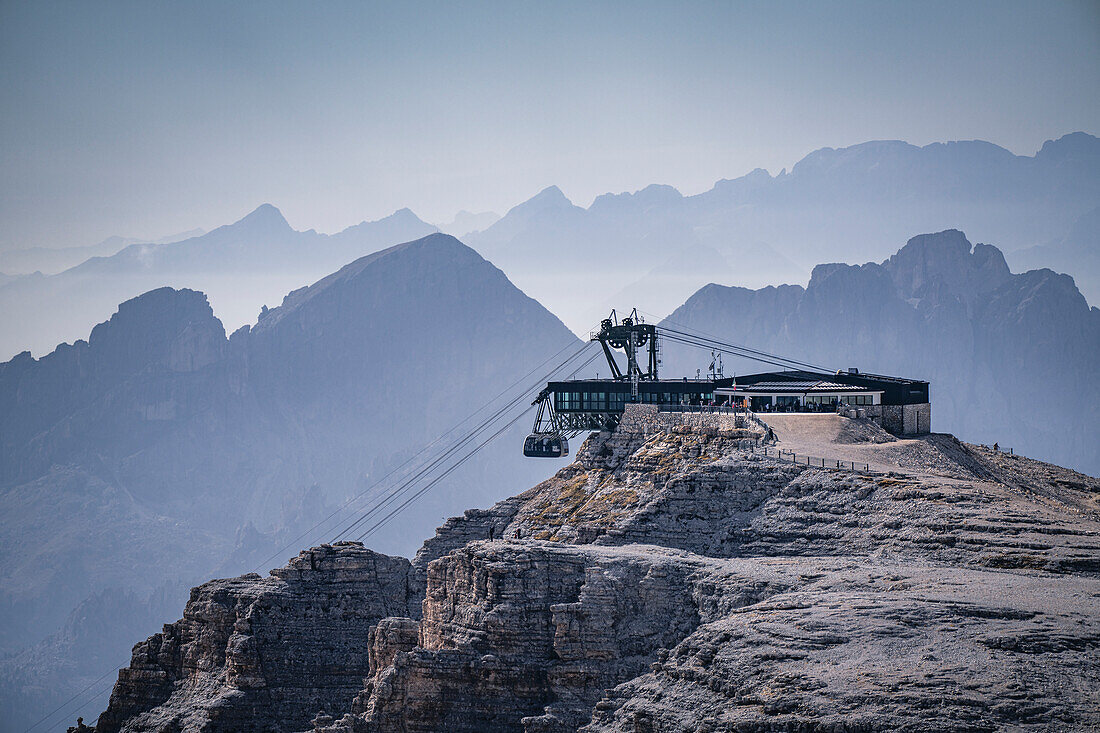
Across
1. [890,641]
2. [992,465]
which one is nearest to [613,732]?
[890,641]

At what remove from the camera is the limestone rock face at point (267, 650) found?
117 meters

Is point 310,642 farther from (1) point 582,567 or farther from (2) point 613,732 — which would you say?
(2) point 613,732

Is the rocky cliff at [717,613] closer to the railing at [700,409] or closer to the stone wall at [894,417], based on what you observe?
the railing at [700,409]

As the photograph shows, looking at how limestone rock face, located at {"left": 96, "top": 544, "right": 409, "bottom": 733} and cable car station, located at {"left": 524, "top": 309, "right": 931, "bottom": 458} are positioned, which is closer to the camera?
limestone rock face, located at {"left": 96, "top": 544, "right": 409, "bottom": 733}

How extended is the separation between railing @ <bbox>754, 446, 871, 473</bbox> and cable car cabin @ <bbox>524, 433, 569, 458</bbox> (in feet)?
130

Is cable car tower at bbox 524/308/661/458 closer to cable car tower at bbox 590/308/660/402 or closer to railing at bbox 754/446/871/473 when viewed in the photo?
cable car tower at bbox 590/308/660/402

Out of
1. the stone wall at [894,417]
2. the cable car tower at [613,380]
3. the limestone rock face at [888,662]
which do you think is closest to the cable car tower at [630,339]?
the cable car tower at [613,380]

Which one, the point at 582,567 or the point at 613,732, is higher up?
the point at 582,567

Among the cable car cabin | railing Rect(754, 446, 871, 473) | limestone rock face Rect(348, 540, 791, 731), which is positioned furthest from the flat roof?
limestone rock face Rect(348, 540, 791, 731)

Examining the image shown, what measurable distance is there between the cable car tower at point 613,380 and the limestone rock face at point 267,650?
22778 mm

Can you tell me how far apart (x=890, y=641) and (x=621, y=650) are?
1967cm

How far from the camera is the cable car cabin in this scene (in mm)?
144500

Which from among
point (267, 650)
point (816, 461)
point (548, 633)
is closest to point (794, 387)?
point (816, 461)

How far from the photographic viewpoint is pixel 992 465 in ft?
390
